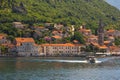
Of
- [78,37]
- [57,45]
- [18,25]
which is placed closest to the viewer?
[57,45]

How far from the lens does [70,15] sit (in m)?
196

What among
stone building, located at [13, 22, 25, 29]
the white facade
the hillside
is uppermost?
the hillside

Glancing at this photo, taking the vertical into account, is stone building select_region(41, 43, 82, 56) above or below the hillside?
below

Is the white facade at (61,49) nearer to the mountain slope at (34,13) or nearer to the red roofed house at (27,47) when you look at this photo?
the red roofed house at (27,47)

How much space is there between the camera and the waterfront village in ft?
500

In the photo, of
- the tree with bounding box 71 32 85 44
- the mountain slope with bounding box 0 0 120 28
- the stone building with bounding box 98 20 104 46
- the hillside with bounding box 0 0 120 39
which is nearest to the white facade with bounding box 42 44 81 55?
the tree with bounding box 71 32 85 44

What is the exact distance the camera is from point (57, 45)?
158875 millimetres

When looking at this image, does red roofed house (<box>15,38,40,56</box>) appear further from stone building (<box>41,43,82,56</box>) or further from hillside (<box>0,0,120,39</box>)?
hillside (<box>0,0,120,39</box>)

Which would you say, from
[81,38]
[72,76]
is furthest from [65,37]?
[72,76]

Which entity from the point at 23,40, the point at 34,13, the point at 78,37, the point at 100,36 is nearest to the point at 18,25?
the point at 23,40

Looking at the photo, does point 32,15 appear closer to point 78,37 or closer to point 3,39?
point 78,37

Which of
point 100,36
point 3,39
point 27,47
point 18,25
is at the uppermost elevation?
point 18,25

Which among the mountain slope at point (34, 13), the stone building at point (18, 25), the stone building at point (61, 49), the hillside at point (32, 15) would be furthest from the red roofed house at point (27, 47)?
the mountain slope at point (34, 13)

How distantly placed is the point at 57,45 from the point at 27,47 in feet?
35.0
